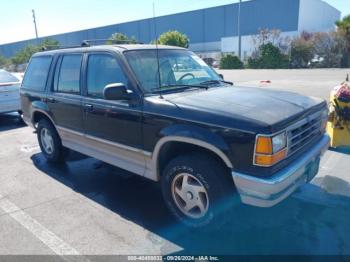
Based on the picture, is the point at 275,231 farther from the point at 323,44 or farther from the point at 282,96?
the point at 323,44

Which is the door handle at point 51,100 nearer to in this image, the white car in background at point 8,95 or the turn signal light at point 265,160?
the turn signal light at point 265,160

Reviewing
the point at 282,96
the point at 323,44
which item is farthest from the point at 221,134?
the point at 323,44

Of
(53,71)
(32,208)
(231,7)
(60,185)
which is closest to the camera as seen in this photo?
(32,208)

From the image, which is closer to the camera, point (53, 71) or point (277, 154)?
point (277, 154)

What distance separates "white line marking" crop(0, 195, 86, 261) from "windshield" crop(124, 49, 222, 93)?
6.13 ft

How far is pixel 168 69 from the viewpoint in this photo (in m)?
4.18

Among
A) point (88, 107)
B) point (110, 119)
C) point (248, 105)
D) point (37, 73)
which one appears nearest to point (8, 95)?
point (37, 73)

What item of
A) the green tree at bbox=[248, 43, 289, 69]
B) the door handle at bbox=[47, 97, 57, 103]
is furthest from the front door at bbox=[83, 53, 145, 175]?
the green tree at bbox=[248, 43, 289, 69]

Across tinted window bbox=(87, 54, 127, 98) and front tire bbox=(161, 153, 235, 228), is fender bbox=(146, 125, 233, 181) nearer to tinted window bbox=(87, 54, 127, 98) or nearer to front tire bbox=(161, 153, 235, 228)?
front tire bbox=(161, 153, 235, 228)

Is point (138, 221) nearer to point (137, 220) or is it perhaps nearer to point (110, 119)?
point (137, 220)

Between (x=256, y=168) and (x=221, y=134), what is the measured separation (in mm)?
433

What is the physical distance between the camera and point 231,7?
→ 5872 cm

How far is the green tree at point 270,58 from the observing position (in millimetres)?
30969

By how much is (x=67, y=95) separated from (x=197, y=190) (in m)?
2.58
